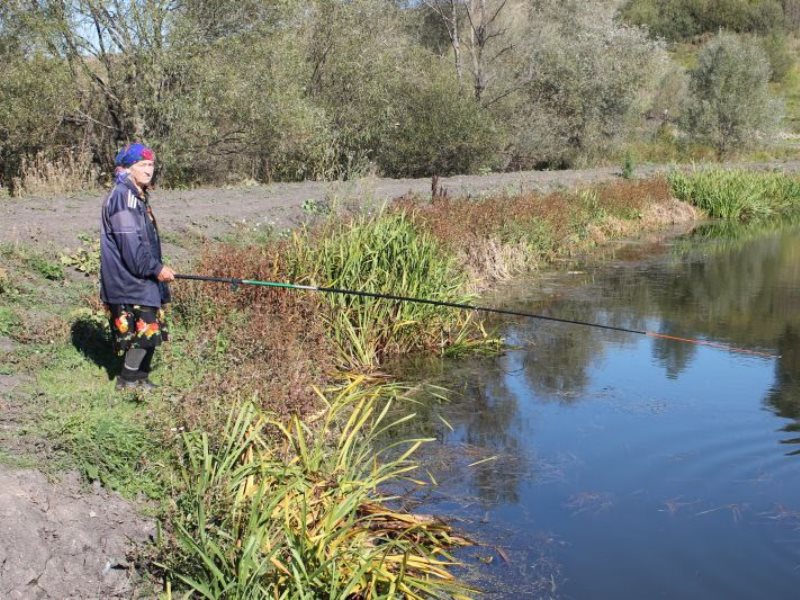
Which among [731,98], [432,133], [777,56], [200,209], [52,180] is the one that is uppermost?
[777,56]

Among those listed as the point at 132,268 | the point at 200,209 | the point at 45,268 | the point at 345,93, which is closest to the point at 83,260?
the point at 45,268

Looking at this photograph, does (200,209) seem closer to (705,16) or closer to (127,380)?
(127,380)

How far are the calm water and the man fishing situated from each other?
7.61ft

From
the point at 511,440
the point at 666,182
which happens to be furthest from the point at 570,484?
the point at 666,182

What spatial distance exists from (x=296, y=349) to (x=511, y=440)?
2044 millimetres

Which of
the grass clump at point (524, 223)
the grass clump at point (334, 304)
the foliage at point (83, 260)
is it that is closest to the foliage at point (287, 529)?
the grass clump at point (334, 304)

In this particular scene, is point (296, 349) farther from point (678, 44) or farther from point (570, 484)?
point (678, 44)

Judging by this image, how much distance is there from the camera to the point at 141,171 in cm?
661

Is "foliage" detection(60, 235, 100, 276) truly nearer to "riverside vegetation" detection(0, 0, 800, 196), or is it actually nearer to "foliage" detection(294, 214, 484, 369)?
"foliage" detection(294, 214, 484, 369)

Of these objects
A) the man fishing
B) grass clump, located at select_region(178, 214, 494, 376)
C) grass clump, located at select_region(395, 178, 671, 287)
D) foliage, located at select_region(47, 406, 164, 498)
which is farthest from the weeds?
foliage, located at select_region(47, 406, 164, 498)

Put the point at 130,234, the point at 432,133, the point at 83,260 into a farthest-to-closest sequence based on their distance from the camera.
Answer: the point at 432,133, the point at 83,260, the point at 130,234

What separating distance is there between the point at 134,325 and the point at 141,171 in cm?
110

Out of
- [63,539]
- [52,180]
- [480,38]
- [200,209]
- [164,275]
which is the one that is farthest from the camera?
[480,38]

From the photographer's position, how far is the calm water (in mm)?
5902
